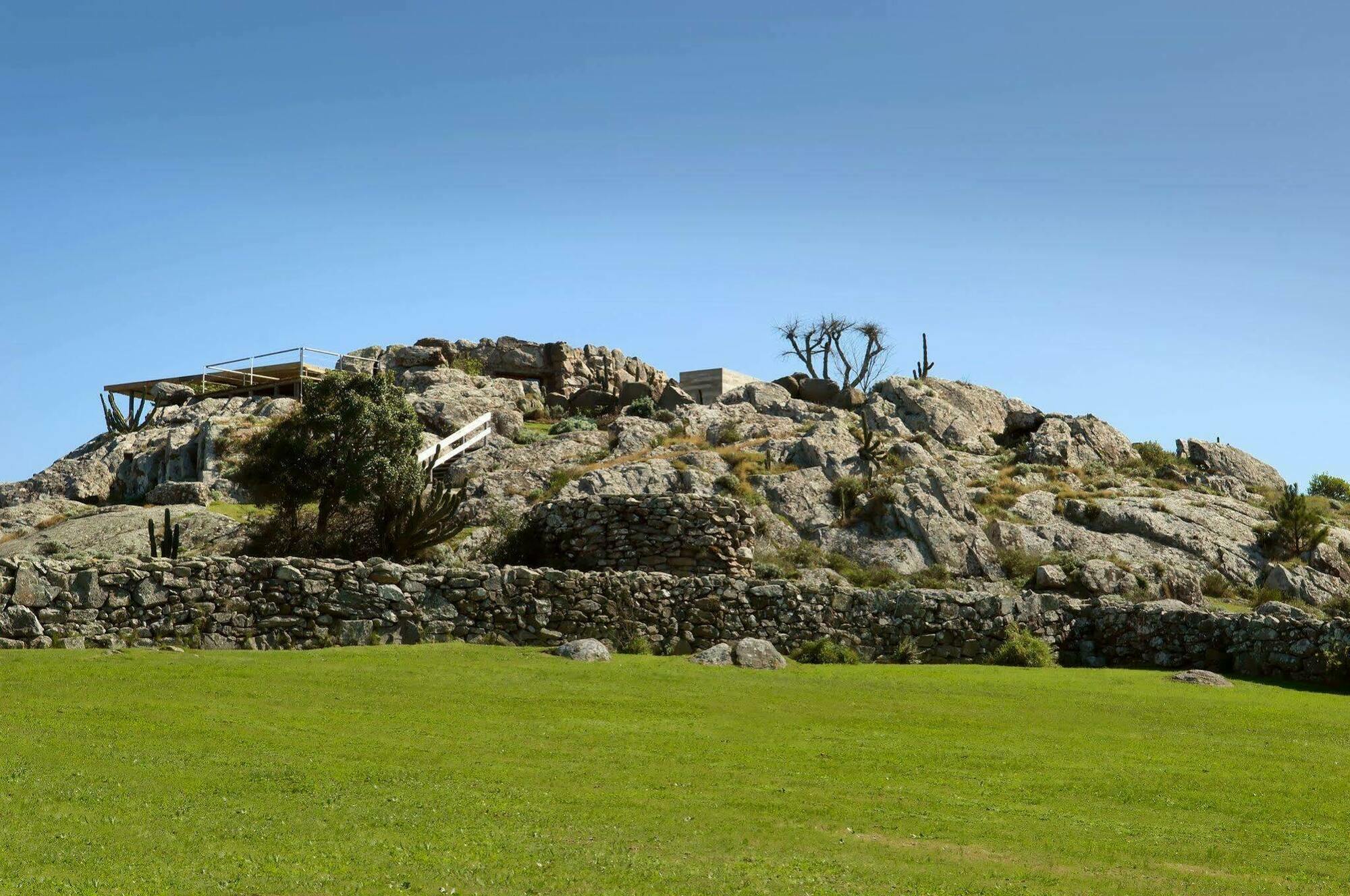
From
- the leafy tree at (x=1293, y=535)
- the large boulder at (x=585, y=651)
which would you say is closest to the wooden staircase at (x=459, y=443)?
the large boulder at (x=585, y=651)

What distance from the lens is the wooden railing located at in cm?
3843

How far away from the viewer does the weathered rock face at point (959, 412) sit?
50.4 m

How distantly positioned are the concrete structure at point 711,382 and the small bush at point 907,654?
121ft

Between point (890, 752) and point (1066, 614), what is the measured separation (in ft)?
38.6

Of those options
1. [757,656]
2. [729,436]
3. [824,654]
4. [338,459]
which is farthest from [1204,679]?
[729,436]

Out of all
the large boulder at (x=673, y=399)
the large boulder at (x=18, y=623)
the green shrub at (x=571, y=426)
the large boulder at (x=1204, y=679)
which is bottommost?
the large boulder at (x=1204, y=679)

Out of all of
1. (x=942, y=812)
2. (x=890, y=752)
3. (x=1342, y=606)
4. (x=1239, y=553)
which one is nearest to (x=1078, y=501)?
(x=1239, y=553)

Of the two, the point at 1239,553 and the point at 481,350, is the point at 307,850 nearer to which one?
the point at 1239,553

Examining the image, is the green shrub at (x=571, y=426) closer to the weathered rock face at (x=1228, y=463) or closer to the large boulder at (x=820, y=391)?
the large boulder at (x=820, y=391)

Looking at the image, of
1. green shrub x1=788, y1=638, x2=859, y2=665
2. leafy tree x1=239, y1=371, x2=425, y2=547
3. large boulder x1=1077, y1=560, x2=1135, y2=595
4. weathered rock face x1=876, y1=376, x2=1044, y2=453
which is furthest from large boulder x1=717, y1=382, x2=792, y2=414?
green shrub x1=788, y1=638, x2=859, y2=665

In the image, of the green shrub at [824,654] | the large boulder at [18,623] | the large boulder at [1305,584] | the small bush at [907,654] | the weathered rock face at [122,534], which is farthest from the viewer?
the large boulder at [1305,584]

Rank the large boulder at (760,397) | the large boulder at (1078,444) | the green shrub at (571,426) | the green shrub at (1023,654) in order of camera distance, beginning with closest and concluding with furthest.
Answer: the green shrub at (1023,654) → the green shrub at (571,426) → the large boulder at (1078,444) → the large boulder at (760,397)

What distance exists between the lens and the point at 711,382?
6025 cm

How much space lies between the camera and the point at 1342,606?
99.9 feet
